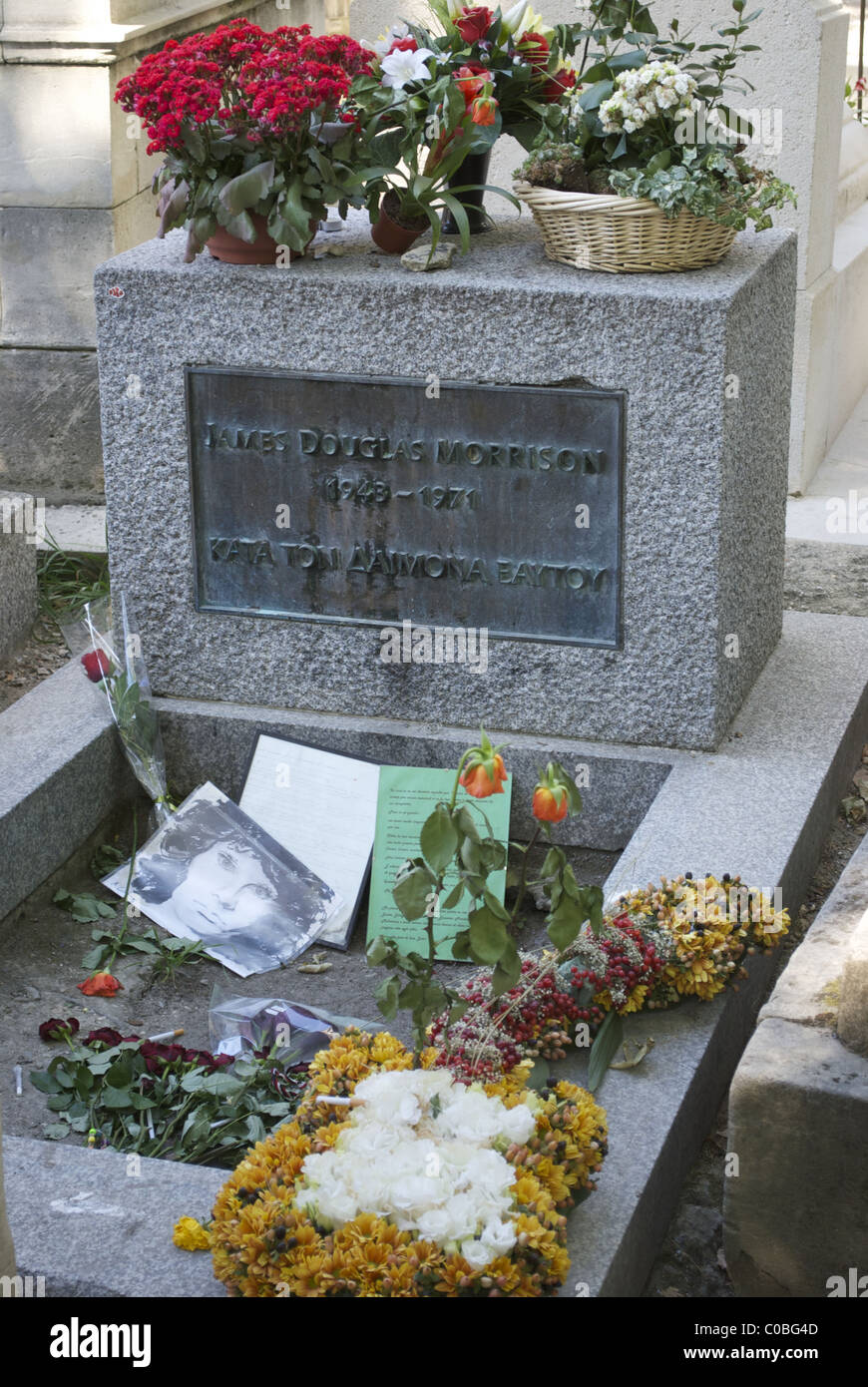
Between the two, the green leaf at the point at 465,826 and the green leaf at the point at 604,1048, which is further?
the green leaf at the point at 604,1048

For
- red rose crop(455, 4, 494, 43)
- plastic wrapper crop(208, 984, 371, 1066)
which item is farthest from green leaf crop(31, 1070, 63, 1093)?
red rose crop(455, 4, 494, 43)

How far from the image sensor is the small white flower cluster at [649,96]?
371 centimetres

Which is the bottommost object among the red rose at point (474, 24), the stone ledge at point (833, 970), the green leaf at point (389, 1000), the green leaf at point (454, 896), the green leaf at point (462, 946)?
the stone ledge at point (833, 970)

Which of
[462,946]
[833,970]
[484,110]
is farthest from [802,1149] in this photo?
[484,110]

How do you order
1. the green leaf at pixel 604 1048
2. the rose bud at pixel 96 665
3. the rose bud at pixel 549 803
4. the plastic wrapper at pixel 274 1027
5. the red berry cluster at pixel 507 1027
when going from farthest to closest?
the rose bud at pixel 96 665 → the plastic wrapper at pixel 274 1027 → the green leaf at pixel 604 1048 → the red berry cluster at pixel 507 1027 → the rose bud at pixel 549 803

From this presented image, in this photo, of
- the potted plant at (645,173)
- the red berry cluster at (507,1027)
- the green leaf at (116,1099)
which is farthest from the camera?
the potted plant at (645,173)

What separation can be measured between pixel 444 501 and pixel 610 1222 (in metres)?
1.99

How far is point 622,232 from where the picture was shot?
375 centimetres

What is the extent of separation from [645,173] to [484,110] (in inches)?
15.4

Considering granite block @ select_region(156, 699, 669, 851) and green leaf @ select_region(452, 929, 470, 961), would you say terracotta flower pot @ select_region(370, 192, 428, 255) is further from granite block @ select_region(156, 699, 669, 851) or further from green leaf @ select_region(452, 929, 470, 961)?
green leaf @ select_region(452, 929, 470, 961)

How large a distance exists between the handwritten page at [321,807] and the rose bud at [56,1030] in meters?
0.69

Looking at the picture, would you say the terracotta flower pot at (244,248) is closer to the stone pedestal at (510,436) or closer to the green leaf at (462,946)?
the stone pedestal at (510,436)

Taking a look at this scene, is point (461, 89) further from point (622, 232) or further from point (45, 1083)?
point (45, 1083)

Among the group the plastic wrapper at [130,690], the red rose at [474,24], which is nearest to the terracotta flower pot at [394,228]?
the red rose at [474,24]
